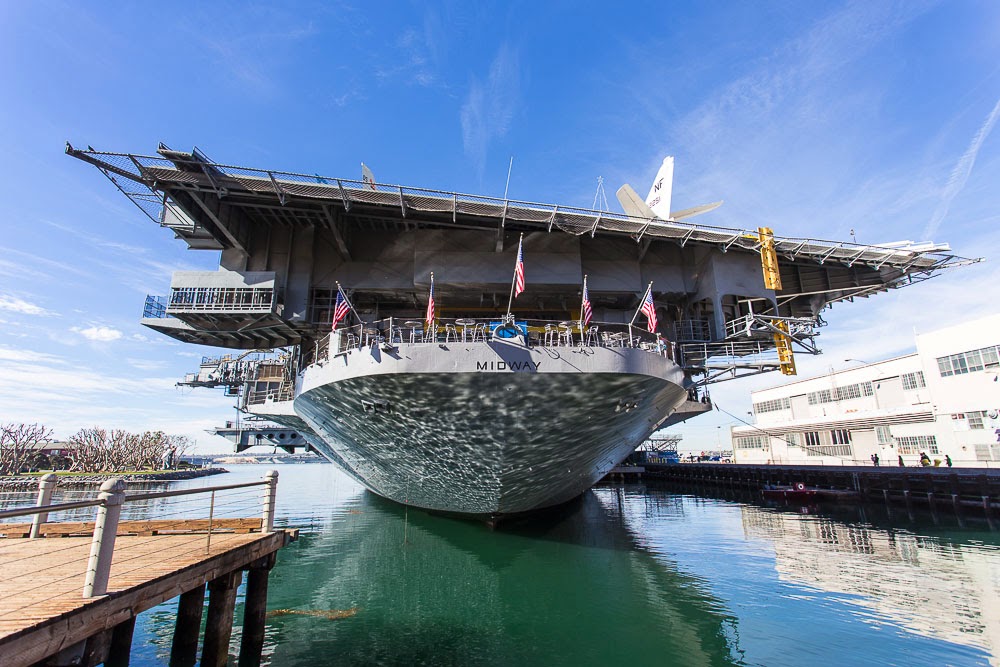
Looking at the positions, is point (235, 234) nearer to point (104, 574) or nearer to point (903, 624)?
point (104, 574)

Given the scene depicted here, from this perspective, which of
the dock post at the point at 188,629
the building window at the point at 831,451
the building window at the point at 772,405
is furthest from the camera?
the building window at the point at 772,405

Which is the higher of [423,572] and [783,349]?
[783,349]

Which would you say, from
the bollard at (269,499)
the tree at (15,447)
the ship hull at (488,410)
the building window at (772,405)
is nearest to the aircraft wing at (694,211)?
the ship hull at (488,410)

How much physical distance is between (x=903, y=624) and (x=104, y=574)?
1021cm

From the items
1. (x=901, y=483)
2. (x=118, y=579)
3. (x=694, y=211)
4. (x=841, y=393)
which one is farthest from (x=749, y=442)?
(x=118, y=579)

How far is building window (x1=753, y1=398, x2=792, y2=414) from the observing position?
131ft

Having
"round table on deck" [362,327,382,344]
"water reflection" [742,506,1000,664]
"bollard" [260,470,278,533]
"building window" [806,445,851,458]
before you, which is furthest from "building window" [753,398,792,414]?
"bollard" [260,470,278,533]

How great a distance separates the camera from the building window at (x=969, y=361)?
23.0 m

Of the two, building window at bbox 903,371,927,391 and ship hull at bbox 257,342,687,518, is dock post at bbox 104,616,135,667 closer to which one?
ship hull at bbox 257,342,687,518

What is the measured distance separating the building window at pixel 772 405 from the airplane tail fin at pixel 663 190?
92.6 ft

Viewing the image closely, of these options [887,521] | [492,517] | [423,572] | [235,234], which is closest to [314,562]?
[423,572]

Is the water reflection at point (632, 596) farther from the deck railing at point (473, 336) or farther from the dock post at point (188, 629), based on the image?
the deck railing at point (473, 336)

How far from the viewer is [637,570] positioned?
10.8m

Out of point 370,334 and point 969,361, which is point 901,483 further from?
point 370,334
